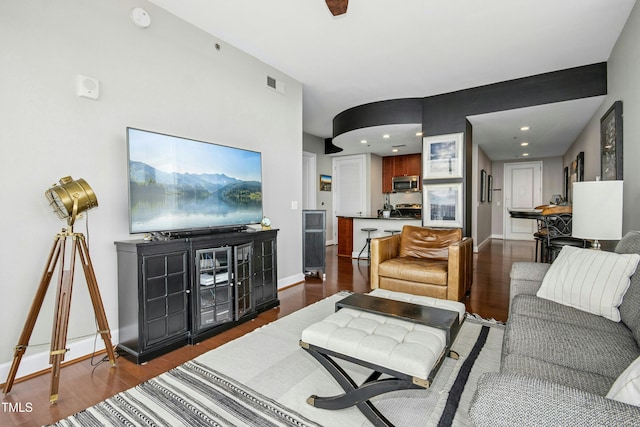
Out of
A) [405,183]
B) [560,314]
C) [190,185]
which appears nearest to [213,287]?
[190,185]

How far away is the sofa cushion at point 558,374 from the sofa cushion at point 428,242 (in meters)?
2.43

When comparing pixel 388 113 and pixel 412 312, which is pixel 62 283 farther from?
pixel 388 113

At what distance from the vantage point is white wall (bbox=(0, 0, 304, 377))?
197 centimetres

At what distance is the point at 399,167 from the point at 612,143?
17.0 feet

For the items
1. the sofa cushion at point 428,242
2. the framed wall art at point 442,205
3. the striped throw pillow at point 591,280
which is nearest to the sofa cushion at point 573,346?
the striped throw pillow at point 591,280

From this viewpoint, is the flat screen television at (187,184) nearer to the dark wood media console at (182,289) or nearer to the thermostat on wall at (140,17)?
the dark wood media console at (182,289)

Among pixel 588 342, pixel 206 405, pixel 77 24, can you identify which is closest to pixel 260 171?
pixel 77 24

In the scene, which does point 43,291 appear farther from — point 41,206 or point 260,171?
point 260,171

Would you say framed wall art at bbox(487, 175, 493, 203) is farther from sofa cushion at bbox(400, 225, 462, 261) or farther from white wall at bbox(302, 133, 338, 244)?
sofa cushion at bbox(400, 225, 462, 261)

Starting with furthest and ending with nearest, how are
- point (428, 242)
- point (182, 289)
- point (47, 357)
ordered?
point (428, 242), point (182, 289), point (47, 357)

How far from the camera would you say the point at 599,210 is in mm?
2236

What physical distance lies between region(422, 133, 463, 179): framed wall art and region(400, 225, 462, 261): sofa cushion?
132 centimetres

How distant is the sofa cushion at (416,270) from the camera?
3209mm

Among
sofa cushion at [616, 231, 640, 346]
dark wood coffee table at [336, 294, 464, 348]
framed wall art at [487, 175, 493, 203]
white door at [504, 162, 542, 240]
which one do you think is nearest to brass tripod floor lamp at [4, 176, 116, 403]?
dark wood coffee table at [336, 294, 464, 348]
